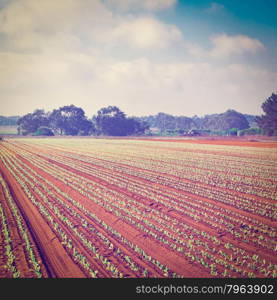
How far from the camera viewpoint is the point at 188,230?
757 centimetres

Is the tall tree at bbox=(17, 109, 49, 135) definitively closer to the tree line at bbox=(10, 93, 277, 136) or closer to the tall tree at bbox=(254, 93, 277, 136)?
the tree line at bbox=(10, 93, 277, 136)

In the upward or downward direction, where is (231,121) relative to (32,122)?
upward

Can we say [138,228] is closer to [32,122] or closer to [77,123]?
[77,123]

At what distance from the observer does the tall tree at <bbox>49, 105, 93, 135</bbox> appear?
100000mm

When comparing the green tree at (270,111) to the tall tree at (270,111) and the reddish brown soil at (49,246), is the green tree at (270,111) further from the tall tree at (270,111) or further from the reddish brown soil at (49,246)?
the reddish brown soil at (49,246)

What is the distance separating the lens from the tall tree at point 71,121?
328 ft

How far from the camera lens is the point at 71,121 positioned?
10169 cm

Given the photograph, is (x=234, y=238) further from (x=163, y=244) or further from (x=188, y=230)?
(x=163, y=244)

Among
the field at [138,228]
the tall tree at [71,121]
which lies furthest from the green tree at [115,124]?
the field at [138,228]

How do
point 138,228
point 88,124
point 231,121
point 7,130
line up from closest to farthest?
1. point 138,228
2. point 88,124
3. point 231,121
4. point 7,130

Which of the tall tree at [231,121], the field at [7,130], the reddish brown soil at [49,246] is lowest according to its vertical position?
the reddish brown soil at [49,246]

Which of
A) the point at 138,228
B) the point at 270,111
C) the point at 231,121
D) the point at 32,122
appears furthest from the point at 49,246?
the point at 231,121
